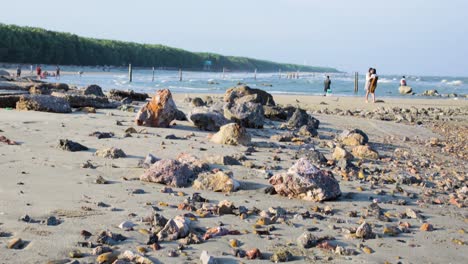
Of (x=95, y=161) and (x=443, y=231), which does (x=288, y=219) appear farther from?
(x=95, y=161)

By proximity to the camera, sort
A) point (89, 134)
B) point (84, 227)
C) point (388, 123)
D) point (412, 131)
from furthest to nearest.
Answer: point (388, 123)
point (412, 131)
point (89, 134)
point (84, 227)

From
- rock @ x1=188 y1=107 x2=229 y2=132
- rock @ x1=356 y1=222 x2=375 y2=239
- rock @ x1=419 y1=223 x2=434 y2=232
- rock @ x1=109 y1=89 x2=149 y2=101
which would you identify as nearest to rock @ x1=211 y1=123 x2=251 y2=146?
rock @ x1=188 y1=107 x2=229 y2=132

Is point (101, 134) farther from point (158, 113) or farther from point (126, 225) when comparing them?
point (126, 225)

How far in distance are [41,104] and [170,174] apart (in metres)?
5.21

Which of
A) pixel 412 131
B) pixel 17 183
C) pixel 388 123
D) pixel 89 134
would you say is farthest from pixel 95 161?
pixel 388 123

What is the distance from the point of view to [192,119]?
8297 millimetres

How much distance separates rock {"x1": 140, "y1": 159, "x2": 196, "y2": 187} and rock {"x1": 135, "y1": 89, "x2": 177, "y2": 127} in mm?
3331

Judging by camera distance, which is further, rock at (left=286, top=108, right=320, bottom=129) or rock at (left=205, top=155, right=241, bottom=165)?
rock at (left=286, top=108, right=320, bottom=129)

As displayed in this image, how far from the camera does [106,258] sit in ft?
Result: 9.41

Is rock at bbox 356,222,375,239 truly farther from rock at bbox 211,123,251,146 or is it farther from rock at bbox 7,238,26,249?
rock at bbox 211,123,251,146

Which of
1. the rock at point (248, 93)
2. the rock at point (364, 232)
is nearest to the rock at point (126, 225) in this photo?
the rock at point (364, 232)

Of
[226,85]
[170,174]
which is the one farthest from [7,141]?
[226,85]

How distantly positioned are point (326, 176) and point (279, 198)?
448mm

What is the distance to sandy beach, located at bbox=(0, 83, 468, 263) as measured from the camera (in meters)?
3.20
